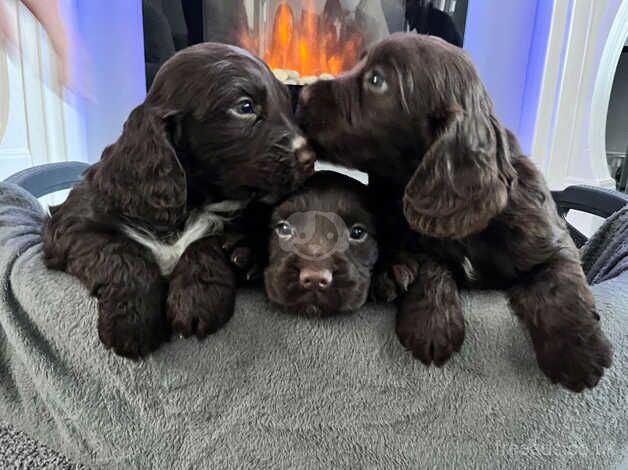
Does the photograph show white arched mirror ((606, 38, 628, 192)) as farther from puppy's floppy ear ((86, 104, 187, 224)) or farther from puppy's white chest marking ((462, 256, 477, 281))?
puppy's floppy ear ((86, 104, 187, 224))

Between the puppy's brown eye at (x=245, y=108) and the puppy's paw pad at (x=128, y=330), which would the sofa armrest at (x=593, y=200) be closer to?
the puppy's brown eye at (x=245, y=108)

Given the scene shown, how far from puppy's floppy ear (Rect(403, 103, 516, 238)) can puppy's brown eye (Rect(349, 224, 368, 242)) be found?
13cm

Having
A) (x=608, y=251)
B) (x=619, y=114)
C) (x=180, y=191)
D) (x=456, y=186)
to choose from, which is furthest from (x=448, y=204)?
(x=619, y=114)

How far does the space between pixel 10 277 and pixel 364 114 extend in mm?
839

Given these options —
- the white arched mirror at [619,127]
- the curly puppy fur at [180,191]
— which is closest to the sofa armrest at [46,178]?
the curly puppy fur at [180,191]

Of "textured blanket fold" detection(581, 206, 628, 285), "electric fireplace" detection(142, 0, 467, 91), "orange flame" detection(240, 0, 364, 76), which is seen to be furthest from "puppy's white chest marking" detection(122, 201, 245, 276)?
"orange flame" detection(240, 0, 364, 76)

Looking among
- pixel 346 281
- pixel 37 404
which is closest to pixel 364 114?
pixel 346 281

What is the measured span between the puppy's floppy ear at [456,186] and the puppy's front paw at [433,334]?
16 centimetres

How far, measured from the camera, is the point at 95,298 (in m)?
1.13

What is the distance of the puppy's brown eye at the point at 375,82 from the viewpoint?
1.20 meters

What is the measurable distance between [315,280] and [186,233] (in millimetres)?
389

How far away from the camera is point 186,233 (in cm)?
130

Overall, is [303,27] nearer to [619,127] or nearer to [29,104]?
[29,104]

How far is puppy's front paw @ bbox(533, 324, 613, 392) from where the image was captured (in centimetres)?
106
